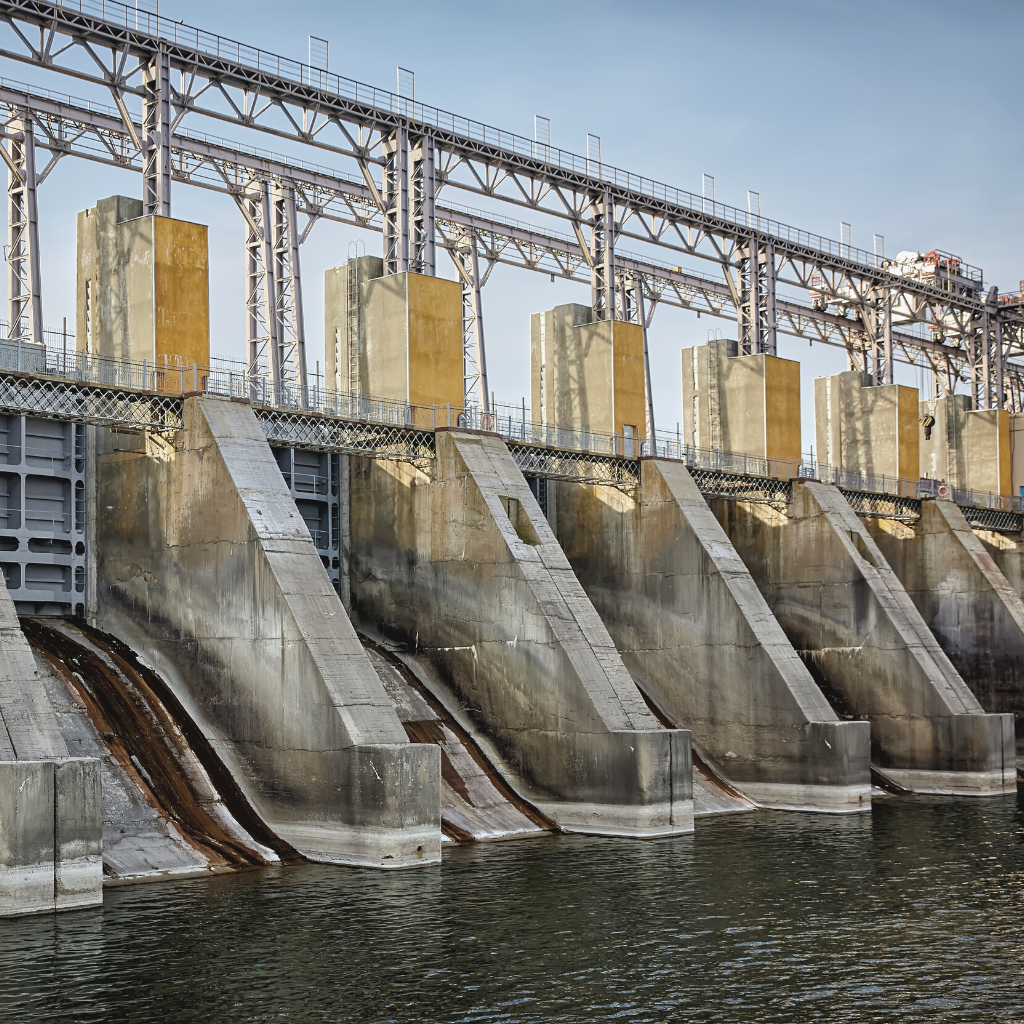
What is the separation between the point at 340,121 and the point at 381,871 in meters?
18.0

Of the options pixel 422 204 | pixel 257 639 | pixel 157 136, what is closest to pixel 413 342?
pixel 422 204

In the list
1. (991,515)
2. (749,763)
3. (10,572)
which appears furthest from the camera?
(991,515)

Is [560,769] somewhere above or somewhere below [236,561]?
below

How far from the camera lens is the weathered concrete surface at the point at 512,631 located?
26.3 m

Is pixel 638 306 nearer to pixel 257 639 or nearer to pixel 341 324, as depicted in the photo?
pixel 341 324

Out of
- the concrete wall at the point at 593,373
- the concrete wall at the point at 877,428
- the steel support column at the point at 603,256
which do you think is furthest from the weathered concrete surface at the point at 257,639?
the concrete wall at the point at 877,428

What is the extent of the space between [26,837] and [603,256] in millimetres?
24288

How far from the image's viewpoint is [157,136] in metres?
28.1

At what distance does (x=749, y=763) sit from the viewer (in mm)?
31891

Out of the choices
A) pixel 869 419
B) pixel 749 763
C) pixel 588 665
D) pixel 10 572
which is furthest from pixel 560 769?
pixel 869 419

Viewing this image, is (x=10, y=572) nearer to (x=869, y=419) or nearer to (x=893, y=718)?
(x=893, y=718)

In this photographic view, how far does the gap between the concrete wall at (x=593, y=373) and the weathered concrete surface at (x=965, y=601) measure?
11.3 m

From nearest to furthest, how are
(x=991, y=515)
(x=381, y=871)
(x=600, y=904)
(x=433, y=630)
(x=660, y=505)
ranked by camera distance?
(x=600, y=904)
(x=381, y=871)
(x=433, y=630)
(x=660, y=505)
(x=991, y=515)

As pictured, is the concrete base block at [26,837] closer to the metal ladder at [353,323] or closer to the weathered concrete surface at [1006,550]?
the metal ladder at [353,323]
